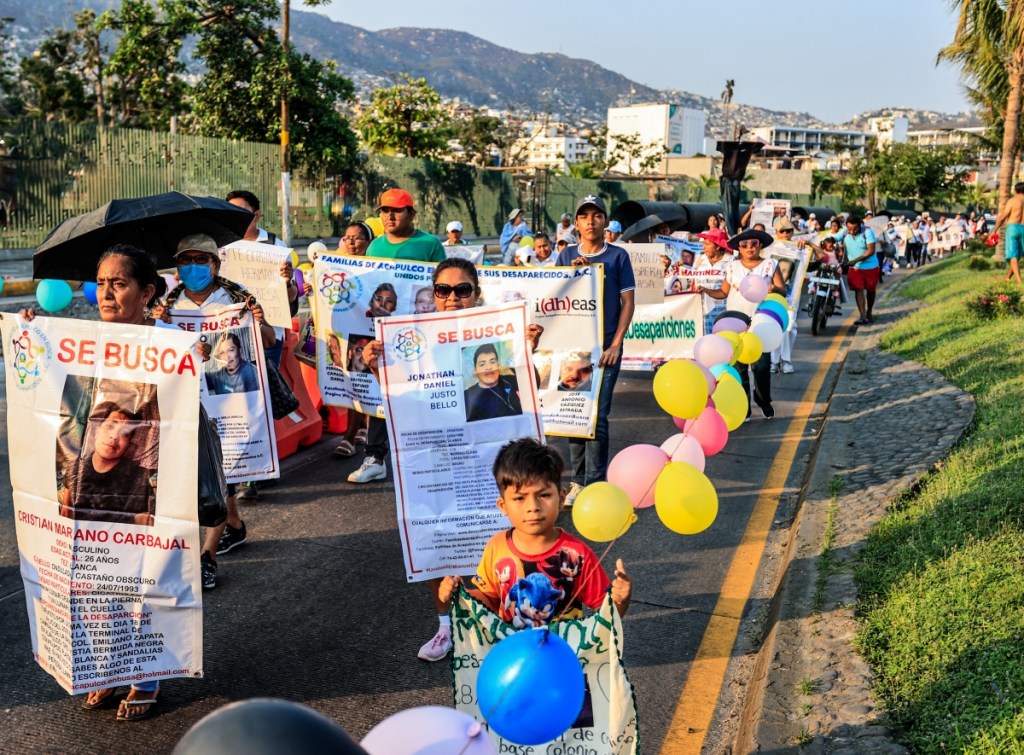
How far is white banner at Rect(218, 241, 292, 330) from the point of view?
741cm

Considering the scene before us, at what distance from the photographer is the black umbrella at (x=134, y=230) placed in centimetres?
528

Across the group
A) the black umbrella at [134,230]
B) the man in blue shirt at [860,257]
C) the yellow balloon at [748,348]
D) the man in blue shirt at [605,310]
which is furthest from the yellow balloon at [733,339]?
the man in blue shirt at [860,257]

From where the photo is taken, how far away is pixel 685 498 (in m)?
4.13

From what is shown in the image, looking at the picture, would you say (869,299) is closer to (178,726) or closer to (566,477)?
(566,477)

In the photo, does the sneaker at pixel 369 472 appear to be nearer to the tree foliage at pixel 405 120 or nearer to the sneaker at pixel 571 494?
the sneaker at pixel 571 494

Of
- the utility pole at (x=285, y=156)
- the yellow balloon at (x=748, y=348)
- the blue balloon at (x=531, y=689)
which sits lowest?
the blue balloon at (x=531, y=689)

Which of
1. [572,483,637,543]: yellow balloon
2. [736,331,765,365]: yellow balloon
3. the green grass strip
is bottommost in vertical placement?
the green grass strip

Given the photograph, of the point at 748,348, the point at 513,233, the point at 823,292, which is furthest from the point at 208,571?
the point at 513,233

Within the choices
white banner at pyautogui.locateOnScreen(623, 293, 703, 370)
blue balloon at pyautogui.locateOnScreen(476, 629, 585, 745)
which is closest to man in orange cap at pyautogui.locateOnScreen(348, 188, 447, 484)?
white banner at pyautogui.locateOnScreen(623, 293, 703, 370)

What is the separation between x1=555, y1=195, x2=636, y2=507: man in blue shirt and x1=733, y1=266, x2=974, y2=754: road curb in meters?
1.41

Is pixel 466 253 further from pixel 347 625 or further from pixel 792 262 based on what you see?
pixel 347 625

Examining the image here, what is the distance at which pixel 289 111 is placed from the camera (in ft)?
88.0

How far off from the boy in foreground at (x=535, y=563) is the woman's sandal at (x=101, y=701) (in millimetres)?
1783

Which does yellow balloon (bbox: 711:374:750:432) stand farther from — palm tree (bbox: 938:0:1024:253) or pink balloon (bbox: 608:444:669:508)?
palm tree (bbox: 938:0:1024:253)
